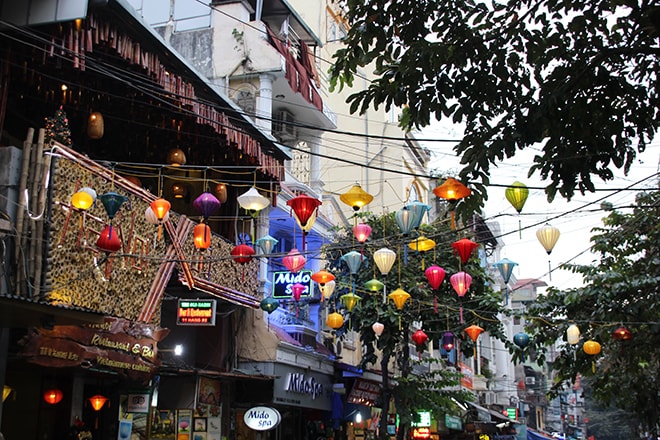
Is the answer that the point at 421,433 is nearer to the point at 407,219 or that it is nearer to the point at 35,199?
the point at 407,219

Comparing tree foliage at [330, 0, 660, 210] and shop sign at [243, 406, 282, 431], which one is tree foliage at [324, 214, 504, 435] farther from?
tree foliage at [330, 0, 660, 210]

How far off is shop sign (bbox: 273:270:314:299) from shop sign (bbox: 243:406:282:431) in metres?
3.06

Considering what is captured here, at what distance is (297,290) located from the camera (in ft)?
59.2

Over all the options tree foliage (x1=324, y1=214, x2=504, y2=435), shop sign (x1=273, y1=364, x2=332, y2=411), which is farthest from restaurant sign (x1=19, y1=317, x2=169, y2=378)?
tree foliage (x1=324, y1=214, x2=504, y2=435)

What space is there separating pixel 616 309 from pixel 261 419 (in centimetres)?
864

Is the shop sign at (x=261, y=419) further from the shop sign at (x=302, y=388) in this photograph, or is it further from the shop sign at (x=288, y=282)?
the shop sign at (x=288, y=282)

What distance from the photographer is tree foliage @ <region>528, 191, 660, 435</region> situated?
16.4m

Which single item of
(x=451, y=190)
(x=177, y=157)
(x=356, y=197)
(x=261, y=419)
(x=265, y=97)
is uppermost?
(x=265, y=97)

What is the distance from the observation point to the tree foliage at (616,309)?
16391mm

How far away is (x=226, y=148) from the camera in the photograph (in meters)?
16.3

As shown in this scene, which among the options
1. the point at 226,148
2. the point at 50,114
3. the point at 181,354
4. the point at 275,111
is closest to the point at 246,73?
the point at 275,111

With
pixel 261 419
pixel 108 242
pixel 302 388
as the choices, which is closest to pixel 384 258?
pixel 261 419

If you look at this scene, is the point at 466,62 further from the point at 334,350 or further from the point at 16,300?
the point at 334,350

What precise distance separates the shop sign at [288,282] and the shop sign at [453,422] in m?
13.1
